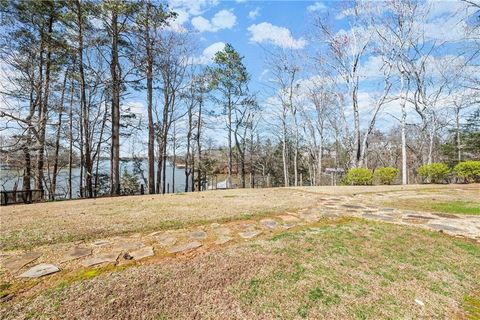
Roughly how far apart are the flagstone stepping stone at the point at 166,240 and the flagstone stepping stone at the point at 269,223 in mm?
1224

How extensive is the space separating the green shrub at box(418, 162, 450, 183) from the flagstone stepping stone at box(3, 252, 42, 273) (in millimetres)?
12341

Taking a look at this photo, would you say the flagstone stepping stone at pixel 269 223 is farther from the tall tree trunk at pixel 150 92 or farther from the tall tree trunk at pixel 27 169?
the tall tree trunk at pixel 150 92

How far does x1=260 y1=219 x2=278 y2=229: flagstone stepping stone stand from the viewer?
312cm

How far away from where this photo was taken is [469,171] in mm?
9102

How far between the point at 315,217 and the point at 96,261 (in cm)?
292

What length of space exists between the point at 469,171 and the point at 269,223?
10410 mm

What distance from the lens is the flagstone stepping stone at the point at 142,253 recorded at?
2.12 m

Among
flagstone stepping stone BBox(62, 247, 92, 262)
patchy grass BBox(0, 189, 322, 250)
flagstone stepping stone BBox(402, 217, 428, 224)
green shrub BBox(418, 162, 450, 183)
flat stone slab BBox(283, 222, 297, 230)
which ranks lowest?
flagstone stepping stone BBox(402, 217, 428, 224)

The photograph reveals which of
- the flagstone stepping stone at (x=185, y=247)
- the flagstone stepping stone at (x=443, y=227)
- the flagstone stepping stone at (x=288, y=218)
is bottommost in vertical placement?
the flagstone stepping stone at (x=443, y=227)

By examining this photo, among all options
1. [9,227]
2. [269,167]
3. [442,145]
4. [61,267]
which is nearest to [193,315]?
[61,267]

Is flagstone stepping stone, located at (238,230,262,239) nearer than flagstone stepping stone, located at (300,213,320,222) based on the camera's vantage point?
Yes

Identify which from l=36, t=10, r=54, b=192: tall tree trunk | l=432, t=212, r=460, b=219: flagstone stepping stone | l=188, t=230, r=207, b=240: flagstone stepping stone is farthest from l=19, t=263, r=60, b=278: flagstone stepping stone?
l=36, t=10, r=54, b=192: tall tree trunk

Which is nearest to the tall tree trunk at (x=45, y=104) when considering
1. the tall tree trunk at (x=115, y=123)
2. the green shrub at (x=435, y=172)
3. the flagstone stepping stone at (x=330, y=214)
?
the tall tree trunk at (x=115, y=123)

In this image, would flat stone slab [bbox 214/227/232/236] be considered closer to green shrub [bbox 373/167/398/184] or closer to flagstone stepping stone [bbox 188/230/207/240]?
flagstone stepping stone [bbox 188/230/207/240]
